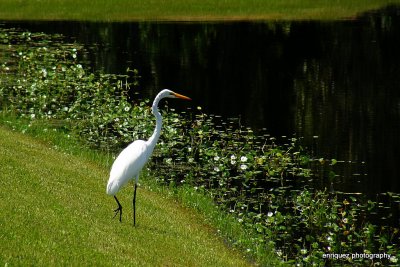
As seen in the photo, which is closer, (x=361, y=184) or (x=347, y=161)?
(x=361, y=184)

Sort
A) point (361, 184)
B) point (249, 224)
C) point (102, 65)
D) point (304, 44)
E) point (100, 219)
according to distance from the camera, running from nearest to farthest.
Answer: point (100, 219) → point (249, 224) → point (361, 184) → point (102, 65) → point (304, 44)

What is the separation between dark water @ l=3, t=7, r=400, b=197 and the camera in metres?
24.5

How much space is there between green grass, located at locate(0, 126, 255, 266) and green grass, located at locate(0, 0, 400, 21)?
1657 inches

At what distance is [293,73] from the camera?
38250 millimetres

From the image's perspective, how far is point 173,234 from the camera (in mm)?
14805

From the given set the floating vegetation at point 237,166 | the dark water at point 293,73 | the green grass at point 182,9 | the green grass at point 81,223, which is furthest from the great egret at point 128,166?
the green grass at point 182,9

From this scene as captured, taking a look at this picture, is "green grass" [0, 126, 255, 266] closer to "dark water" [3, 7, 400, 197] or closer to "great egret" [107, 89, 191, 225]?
"great egret" [107, 89, 191, 225]

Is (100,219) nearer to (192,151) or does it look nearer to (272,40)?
(192,151)

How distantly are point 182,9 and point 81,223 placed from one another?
4992 centimetres

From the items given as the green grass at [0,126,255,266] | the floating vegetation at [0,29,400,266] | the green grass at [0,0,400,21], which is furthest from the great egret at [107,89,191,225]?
the green grass at [0,0,400,21]

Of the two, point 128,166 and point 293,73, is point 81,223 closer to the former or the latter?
point 128,166

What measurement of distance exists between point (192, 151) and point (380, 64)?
20785 mm

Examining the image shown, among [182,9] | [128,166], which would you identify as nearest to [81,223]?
[128,166]

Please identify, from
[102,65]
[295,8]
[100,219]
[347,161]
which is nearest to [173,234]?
[100,219]
